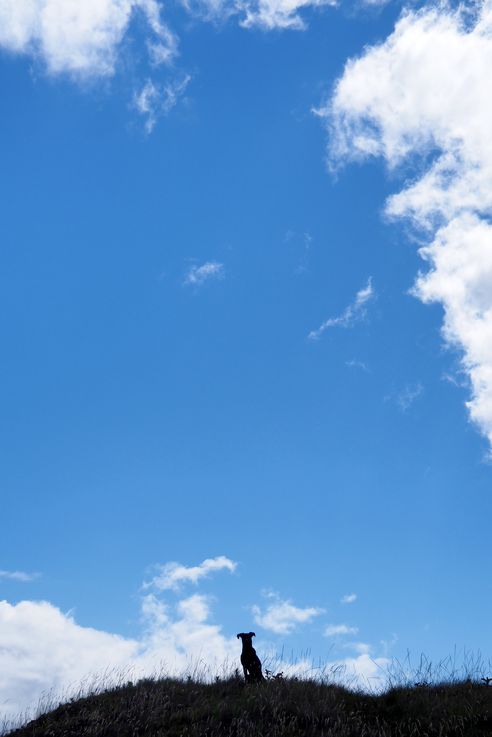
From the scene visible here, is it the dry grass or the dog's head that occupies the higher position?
the dog's head

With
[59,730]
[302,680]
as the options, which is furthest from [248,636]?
[59,730]

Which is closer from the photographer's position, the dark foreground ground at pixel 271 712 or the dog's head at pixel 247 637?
the dark foreground ground at pixel 271 712

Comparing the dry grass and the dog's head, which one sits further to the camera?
the dog's head

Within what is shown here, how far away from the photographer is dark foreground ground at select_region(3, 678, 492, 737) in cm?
1216

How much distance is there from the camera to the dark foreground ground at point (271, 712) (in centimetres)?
1216

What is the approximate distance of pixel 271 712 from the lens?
13.1 meters

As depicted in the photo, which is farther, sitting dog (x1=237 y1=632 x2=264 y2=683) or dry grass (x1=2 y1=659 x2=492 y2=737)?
sitting dog (x1=237 y1=632 x2=264 y2=683)

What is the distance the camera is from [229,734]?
12.1 m

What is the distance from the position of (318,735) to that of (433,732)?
216 cm

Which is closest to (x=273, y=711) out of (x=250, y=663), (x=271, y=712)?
(x=271, y=712)

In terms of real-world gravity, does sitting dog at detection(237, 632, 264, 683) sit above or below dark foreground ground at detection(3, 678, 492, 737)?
above

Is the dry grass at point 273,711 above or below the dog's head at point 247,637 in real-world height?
below

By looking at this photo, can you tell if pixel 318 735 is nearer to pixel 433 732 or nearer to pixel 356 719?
pixel 356 719

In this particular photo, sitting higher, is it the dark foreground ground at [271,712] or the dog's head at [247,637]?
the dog's head at [247,637]
